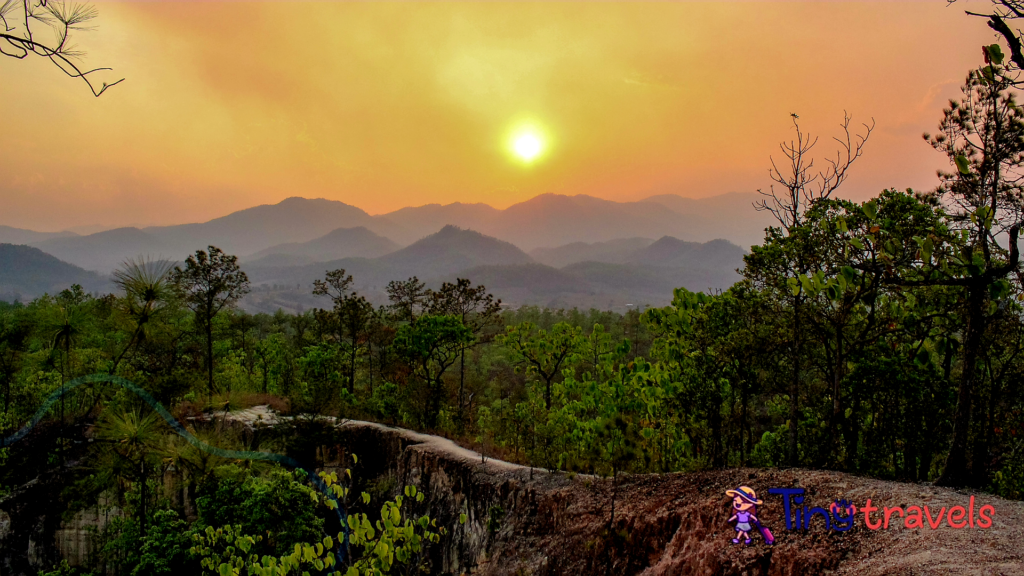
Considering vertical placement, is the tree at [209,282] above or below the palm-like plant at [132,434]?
above

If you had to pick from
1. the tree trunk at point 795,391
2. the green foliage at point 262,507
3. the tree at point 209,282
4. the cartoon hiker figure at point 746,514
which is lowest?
the green foliage at point 262,507

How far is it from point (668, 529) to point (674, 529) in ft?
0.38

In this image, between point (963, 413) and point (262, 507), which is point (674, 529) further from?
point (262, 507)

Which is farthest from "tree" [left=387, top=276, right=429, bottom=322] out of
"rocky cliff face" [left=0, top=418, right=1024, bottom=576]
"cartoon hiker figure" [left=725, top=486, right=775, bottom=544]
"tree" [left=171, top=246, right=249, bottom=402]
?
"cartoon hiker figure" [left=725, top=486, right=775, bottom=544]

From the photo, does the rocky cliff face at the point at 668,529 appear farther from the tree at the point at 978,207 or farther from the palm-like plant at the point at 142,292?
the palm-like plant at the point at 142,292

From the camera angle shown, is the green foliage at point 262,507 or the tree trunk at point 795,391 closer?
the tree trunk at point 795,391

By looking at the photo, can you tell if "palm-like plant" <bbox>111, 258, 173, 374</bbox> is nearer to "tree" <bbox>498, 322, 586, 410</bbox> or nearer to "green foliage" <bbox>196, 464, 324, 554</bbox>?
"green foliage" <bbox>196, 464, 324, 554</bbox>

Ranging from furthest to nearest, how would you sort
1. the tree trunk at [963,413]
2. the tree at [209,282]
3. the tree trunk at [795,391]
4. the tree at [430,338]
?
the tree at [209,282]
the tree at [430,338]
the tree trunk at [795,391]
the tree trunk at [963,413]

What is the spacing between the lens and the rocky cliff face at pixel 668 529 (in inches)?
180

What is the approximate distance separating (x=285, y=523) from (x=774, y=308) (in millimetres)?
11515

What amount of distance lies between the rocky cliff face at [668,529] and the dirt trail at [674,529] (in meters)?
0.02

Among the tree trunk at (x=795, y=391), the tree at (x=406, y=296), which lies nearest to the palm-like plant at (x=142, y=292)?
the tree trunk at (x=795, y=391)

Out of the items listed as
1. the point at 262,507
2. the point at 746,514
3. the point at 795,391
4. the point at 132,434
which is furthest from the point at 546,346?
the point at 132,434

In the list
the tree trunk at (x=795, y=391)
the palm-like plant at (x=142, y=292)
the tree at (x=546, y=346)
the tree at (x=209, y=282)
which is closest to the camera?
the tree trunk at (x=795, y=391)
